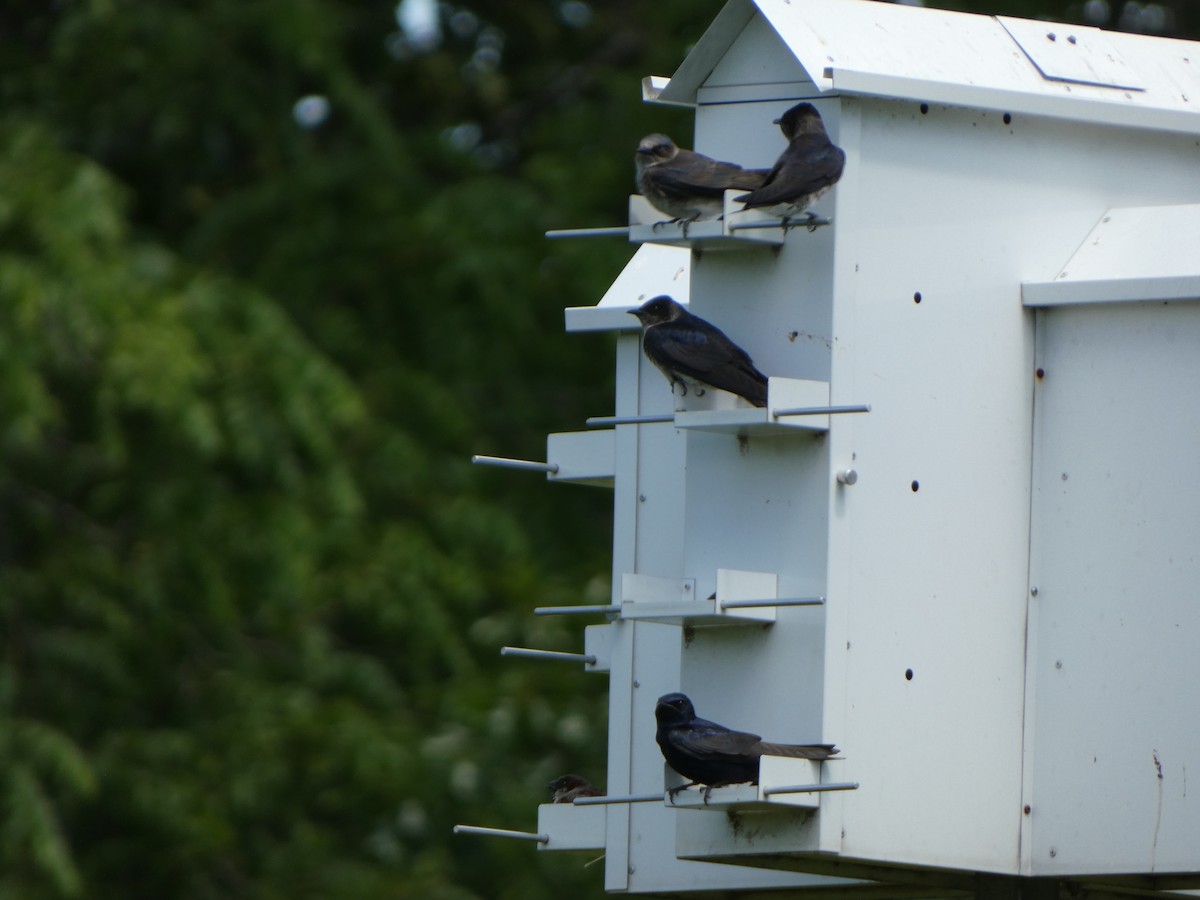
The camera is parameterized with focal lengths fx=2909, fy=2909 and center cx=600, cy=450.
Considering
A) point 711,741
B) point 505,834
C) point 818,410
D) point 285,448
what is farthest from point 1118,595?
point 285,448

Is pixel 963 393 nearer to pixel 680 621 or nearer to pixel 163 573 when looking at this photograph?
pixel 680 621

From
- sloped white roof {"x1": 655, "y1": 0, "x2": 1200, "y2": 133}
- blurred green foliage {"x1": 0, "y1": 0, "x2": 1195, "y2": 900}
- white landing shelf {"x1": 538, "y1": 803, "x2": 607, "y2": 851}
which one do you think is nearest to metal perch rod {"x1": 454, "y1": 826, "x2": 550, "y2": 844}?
white landing shelf {"x1": 538, "y1": 803, "x2": 607, "y2": 851}

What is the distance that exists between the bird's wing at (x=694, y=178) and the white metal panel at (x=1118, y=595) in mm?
756

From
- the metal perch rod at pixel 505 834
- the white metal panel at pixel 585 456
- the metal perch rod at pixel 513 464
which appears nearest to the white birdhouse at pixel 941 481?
the metal perch rod at pixel 513 464

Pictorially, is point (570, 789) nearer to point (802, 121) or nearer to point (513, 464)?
point (513, 464)

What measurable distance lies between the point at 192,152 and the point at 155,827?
3.67 meters

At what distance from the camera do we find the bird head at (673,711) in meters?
5.84

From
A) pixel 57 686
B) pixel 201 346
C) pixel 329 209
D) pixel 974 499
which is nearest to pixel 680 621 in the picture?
pixel 974 499

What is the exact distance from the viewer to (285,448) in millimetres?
11281

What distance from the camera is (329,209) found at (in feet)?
45.1

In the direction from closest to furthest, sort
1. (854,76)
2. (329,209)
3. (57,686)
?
(854,76), (57,686), (329,209)

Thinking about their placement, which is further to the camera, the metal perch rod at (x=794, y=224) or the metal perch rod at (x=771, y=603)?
the metal perch rod at (x=794, y=224)

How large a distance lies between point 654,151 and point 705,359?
663 millimetres

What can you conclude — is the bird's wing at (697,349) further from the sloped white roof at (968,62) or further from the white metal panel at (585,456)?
the white metal panel at (585,456)
